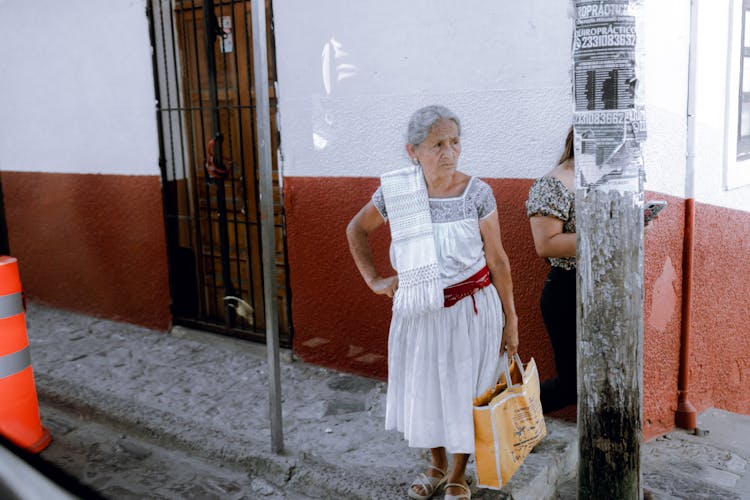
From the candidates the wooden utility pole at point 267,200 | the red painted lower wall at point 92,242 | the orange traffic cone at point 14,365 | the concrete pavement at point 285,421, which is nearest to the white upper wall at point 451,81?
the wooden utility pole at point 267,200

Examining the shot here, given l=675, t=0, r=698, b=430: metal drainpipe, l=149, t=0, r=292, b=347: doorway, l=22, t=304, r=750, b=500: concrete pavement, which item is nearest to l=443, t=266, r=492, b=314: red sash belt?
l=22, t=304, r=750, b=500: concrete pavement

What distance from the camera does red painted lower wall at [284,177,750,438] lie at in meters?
4.09

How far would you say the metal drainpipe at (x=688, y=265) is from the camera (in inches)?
162

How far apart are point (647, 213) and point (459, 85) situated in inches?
60.9

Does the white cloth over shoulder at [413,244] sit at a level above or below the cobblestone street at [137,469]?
above

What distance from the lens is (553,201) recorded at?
335cm

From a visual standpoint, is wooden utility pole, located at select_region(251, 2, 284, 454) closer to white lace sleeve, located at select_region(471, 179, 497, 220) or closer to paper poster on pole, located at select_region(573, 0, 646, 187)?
white lace sleeve, located at select_region(471, 179, 497, 220)

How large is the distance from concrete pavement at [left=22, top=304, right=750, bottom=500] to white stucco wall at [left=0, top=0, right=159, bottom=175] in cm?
154

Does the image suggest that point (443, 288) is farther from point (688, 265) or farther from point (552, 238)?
point (688, 265)

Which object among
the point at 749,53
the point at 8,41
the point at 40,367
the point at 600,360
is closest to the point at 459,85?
the point at 600,360

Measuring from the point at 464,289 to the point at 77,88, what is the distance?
4601 mm

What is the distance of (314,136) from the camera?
192 inches

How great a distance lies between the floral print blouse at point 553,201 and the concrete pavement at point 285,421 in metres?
1.21

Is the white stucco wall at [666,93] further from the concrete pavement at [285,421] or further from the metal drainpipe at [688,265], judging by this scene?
the concrete pavement at [285,421]
